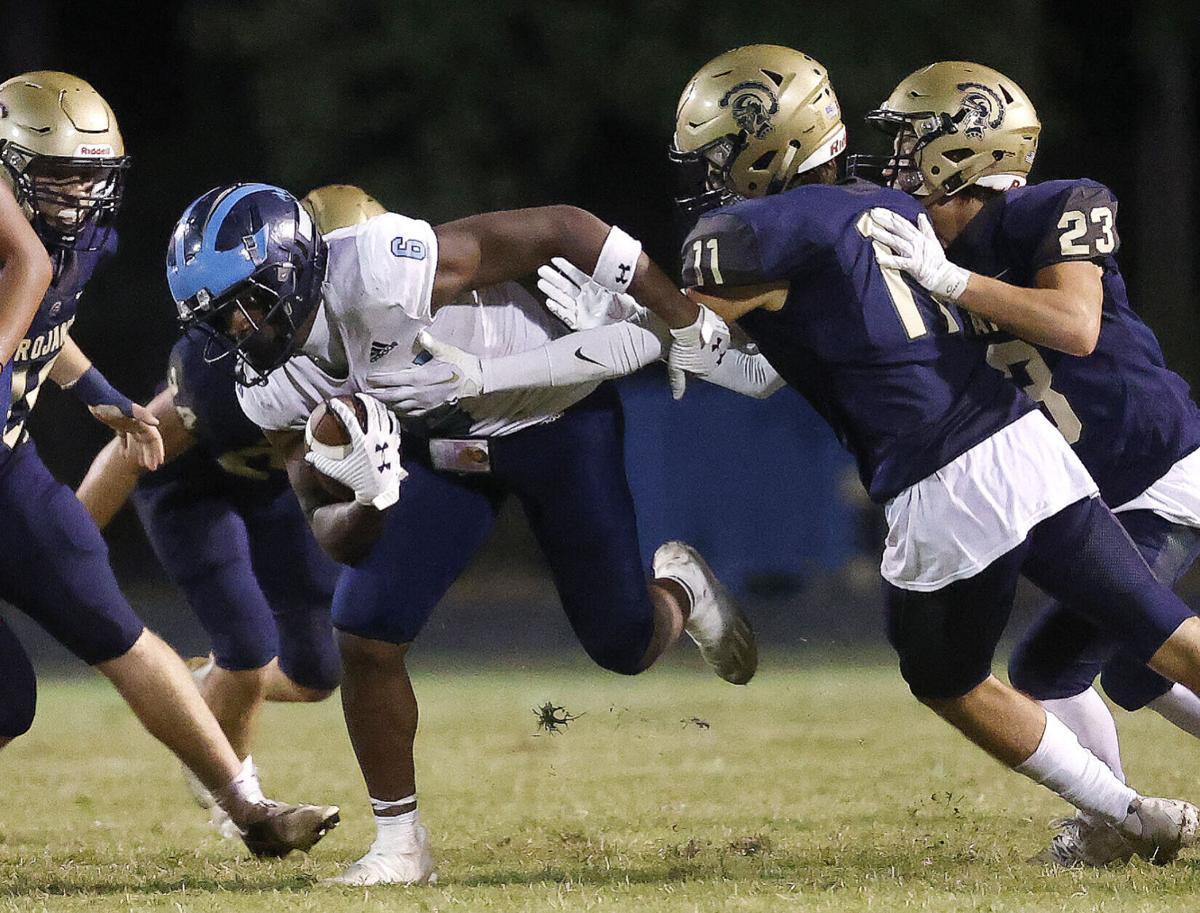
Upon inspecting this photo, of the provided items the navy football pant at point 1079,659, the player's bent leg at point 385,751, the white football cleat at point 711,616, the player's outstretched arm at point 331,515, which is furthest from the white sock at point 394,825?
the navy football pant at point 1079,659

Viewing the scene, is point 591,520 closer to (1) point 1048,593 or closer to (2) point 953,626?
(2) point 953,626

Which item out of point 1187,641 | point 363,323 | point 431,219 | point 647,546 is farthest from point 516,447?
point 431,219

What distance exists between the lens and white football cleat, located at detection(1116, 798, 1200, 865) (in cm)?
427

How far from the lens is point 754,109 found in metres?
4.31

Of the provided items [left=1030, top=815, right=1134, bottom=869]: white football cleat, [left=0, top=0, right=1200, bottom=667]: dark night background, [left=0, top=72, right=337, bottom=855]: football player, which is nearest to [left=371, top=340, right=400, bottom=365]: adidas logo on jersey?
[left=0, top=72, right=337, bottom=855]: football player

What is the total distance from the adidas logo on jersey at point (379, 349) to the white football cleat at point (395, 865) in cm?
105

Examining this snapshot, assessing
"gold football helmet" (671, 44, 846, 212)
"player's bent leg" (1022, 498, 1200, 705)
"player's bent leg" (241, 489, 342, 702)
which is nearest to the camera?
"player's bent leg" (1022, 498, 1200, 705)

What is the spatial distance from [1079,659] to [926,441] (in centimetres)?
86

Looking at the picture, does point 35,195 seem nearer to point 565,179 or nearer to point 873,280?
point 873,280

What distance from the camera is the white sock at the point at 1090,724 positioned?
469 centimetres

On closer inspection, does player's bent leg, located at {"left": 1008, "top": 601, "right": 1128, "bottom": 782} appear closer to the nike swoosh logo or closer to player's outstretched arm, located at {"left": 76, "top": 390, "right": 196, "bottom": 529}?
the nike swoosh logo

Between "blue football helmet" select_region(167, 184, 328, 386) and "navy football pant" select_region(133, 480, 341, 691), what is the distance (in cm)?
144

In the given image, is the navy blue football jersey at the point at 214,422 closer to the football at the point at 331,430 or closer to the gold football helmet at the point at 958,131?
the football at the point at 331,430

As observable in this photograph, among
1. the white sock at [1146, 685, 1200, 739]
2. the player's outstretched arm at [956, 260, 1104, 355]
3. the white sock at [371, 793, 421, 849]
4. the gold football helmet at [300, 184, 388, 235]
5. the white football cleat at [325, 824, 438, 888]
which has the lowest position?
the white football cleat at [325, 824, 438, 888]
